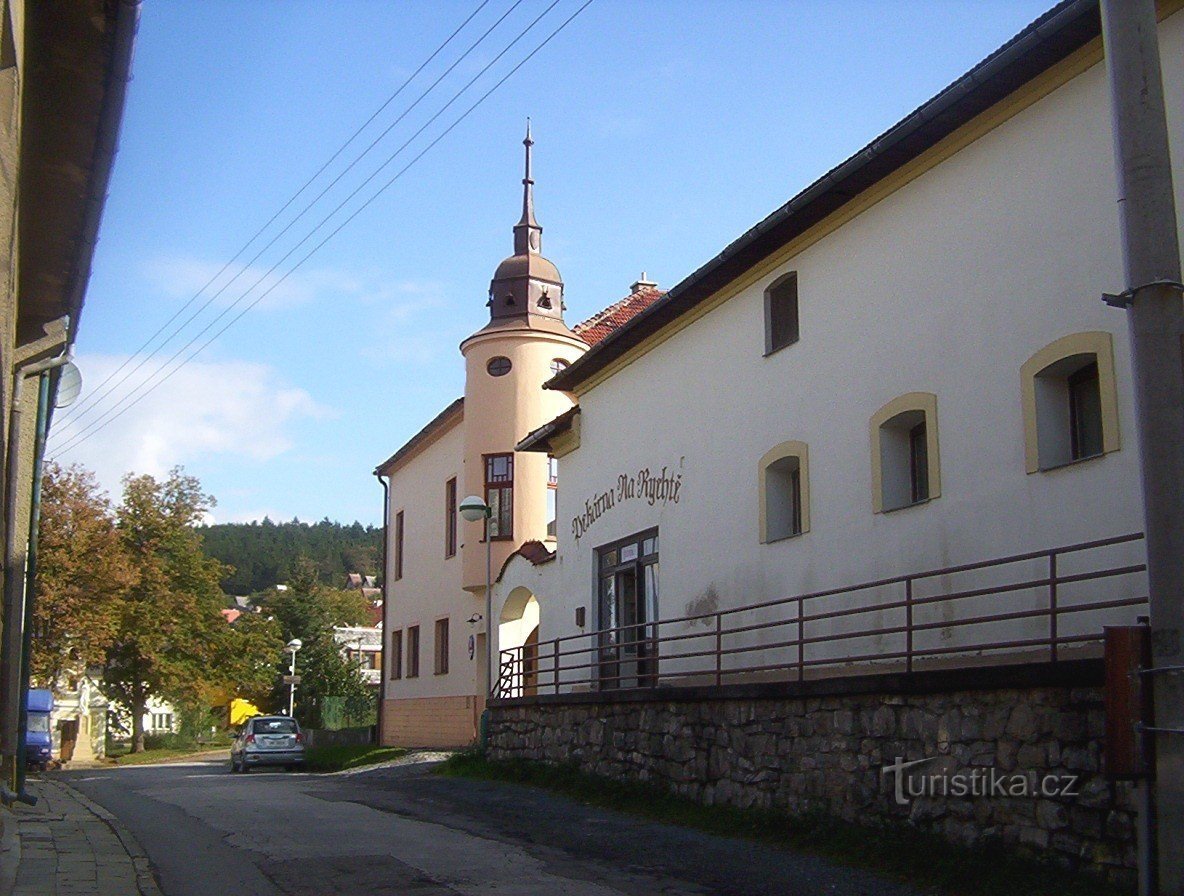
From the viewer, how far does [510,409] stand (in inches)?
1235

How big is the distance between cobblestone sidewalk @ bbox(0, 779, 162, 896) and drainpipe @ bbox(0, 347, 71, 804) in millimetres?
458

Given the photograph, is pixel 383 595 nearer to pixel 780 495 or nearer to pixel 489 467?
pixel 489 467

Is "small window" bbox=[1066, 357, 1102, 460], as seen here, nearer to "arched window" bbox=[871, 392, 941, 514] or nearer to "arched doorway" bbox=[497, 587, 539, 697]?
"arched window" bbox=[871, 392, 941, 514]

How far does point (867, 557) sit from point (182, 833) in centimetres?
794

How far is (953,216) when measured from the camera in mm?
14188

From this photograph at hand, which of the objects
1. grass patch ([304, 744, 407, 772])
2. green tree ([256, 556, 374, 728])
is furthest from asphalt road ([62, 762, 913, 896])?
green tree ([256, 556, 374, 728])

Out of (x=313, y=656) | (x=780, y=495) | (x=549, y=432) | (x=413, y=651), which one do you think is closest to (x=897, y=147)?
(x=780, y=495)

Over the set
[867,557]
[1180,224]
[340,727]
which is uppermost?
[1180,224]

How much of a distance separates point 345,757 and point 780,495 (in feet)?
63.0

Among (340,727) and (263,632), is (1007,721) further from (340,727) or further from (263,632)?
(263,632)

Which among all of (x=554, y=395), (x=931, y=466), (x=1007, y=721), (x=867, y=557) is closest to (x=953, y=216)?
(x=931, y=466)

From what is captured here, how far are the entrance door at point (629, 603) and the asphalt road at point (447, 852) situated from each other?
345 cm

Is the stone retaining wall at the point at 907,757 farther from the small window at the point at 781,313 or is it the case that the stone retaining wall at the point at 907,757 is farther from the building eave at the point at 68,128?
the building eave at the point at 68,128

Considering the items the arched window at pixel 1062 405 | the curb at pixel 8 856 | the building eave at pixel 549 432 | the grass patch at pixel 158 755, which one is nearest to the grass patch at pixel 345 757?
the building eave at pixel 549 432
